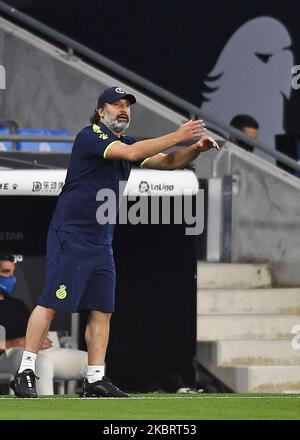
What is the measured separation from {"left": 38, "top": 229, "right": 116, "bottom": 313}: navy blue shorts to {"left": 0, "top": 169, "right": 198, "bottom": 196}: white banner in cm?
341

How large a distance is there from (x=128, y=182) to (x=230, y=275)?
228 centimetres

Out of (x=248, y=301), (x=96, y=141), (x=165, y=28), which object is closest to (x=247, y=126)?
(x=165, y=28)

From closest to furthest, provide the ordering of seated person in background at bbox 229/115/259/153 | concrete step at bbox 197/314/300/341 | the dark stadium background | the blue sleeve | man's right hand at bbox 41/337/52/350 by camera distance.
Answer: the blue sleeve < man's right hand at bbox 41/337/52/350 < concrete step at bbox 197/314/300/341 < seated person in background at bbox 229/115/259/153 < the dark stadium background

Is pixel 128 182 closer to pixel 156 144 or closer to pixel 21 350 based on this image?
pixel 21 350

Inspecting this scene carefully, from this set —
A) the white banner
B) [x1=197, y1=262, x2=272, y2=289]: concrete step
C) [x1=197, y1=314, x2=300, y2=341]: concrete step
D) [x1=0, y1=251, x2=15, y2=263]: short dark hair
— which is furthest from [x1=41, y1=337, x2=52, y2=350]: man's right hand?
[x1=197, y1=262, x2=272, y2=289]: concrete step

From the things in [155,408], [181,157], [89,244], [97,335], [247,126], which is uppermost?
[247,126]

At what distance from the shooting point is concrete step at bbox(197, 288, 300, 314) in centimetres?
1444

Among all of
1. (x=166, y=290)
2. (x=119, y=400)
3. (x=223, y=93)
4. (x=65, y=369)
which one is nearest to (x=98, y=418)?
(x=119, y=400)

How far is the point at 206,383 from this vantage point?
14008 mm

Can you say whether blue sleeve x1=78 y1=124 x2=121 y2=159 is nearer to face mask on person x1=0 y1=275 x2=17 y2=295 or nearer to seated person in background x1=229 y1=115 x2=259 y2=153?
face mask on person x1=0 y1=275 x2=17 y2=295

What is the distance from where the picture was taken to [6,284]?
13.5 metres
